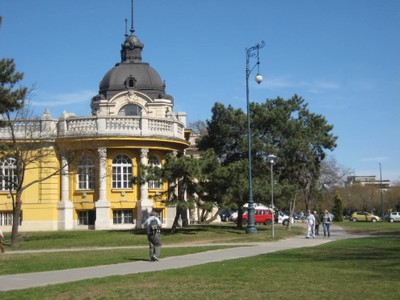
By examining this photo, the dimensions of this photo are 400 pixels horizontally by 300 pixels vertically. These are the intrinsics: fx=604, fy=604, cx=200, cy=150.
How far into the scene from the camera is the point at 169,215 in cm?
4131

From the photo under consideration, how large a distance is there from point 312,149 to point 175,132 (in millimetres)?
10152

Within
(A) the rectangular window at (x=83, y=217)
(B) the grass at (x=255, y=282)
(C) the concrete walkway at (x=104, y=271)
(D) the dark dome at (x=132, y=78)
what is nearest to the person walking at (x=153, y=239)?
(C) the concrete walkway at (x=104, y=271)

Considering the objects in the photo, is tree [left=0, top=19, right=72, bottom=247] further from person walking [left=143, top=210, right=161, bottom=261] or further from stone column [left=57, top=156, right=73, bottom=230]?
person walking [left=143, top=210, right=161, bottom=261]

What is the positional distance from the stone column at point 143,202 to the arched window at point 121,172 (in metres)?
1.10

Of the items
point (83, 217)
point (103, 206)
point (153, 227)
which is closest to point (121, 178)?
point (103, 206)

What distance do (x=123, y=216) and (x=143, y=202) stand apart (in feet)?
6.33

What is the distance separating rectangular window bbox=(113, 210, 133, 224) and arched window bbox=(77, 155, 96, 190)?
2.37 m

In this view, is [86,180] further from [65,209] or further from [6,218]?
[6,218]

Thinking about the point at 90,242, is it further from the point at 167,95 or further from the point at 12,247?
the point at 167,95

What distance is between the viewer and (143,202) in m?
38.9

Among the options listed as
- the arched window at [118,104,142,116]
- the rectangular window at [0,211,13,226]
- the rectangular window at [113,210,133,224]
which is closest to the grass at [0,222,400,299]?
the rectangular window at [113,210,133,224]

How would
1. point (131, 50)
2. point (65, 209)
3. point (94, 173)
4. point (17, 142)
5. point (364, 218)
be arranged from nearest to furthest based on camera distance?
point (17, 142), point (65, 209), point (94, 173), point (131, 50), point (364, 218)

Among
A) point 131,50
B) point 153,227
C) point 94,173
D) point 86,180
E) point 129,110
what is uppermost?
Result: point 131,50

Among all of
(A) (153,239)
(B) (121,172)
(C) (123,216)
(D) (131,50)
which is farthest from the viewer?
(D) (131,50)
